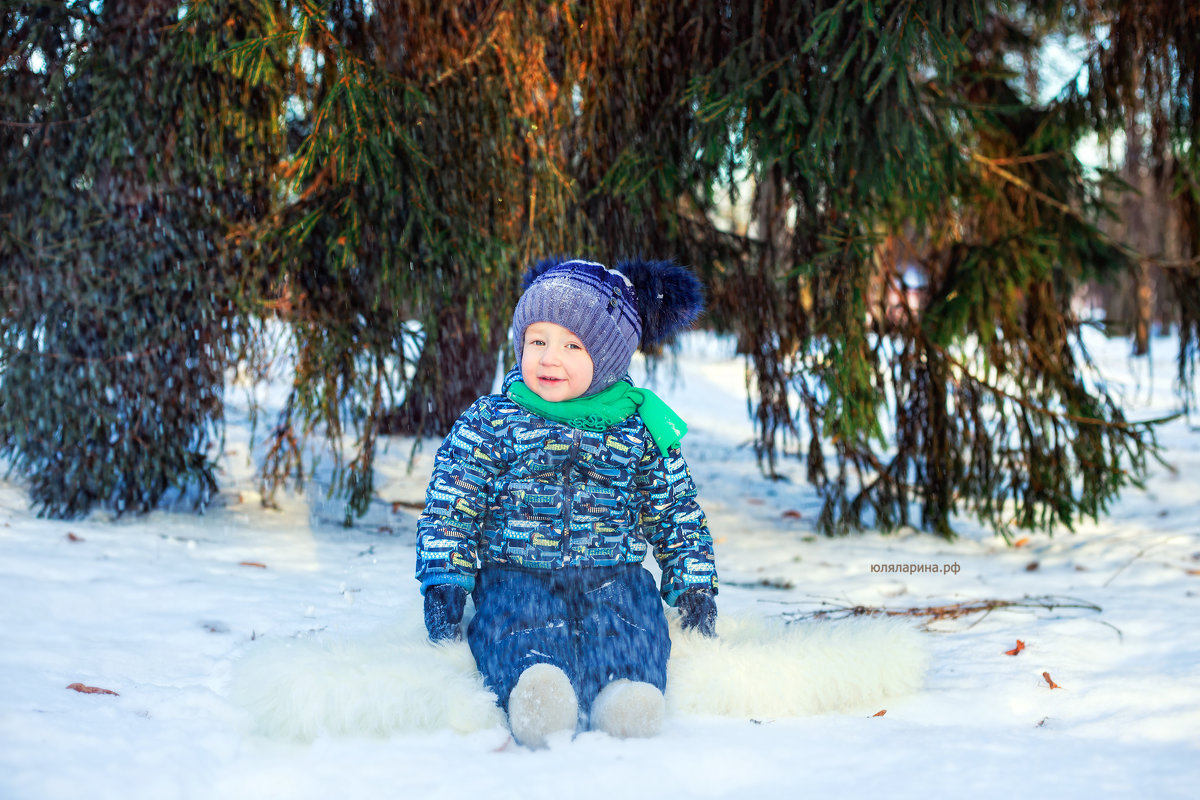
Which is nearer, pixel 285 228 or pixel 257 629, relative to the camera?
pixel 257 629

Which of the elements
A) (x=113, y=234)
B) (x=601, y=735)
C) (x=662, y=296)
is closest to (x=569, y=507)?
(x=601, y=735)

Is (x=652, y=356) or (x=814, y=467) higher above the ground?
(x=652, y=356)

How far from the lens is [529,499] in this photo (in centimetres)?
261

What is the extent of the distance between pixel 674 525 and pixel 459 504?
0.66m

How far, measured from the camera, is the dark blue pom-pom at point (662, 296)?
2.83 metres

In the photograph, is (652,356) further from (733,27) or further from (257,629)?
(257,629)

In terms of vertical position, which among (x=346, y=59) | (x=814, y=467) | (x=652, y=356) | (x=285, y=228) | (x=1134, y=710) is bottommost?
(x=1134, y=710)

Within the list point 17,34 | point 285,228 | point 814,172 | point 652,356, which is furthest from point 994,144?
point 17,34

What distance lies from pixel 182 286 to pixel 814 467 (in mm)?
3305

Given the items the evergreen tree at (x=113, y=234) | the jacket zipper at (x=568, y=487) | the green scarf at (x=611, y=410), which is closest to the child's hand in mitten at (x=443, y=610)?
the jacket zipper at (x=568, y=487)

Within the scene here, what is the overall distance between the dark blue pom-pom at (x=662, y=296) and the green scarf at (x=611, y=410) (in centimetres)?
22

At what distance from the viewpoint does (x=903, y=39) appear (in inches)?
133

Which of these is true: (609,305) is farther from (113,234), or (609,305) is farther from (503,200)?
(113,234)

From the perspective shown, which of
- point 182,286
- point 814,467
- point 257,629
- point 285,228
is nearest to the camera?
point 257,629
